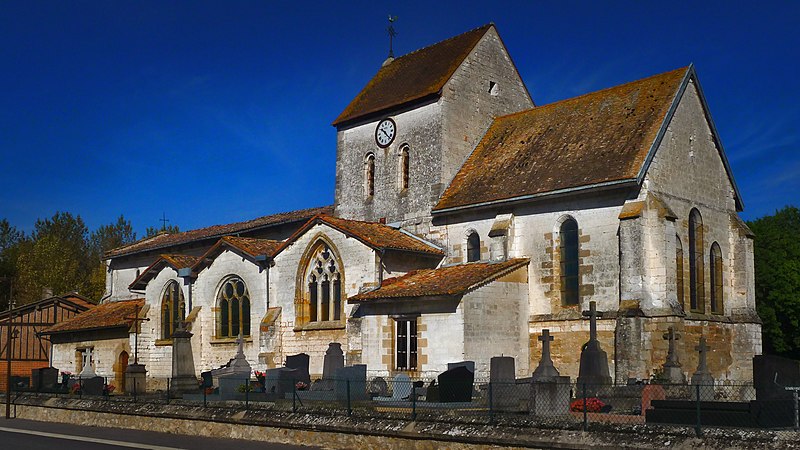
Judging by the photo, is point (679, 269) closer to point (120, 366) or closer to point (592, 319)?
point (592, 319)

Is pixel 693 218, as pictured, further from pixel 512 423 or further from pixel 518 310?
pixel 512 423

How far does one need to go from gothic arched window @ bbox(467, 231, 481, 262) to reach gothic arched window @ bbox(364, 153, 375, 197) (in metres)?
6.83

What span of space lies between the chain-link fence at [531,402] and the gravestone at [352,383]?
40mm

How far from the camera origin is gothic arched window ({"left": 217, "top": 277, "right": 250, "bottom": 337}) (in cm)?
3778

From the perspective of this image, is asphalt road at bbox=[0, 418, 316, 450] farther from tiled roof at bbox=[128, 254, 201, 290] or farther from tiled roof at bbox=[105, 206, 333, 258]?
tiled roof at bbox=[105, 206, 333, 258]

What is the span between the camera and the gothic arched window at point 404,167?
125 ft

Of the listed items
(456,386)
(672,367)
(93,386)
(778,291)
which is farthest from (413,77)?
(778,291)

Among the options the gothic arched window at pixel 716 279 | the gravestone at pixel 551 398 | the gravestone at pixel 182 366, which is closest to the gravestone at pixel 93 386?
the gravestone at pixel 182 366

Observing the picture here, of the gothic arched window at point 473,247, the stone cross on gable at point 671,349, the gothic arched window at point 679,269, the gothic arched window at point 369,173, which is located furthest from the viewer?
the gothic arched window at point 369,173

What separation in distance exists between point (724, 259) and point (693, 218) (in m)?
2.50

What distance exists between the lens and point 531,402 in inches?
756

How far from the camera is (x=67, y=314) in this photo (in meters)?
52.1

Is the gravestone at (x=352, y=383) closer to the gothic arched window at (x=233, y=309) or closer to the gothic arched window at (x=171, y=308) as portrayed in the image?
the gothic arched window at (x=233, y=309)

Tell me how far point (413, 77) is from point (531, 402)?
76.1 feet
